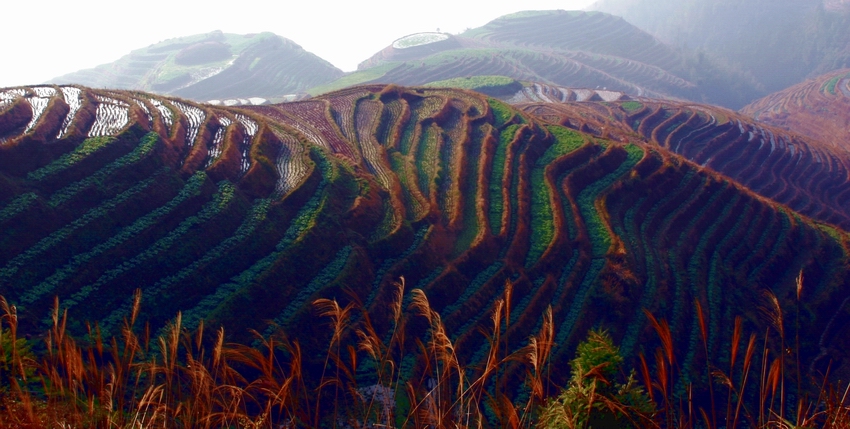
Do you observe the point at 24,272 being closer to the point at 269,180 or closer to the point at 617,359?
the point at 269,180

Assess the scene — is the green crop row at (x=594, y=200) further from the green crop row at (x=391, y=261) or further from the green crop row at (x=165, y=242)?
the green crop row at (x=165, y=242)

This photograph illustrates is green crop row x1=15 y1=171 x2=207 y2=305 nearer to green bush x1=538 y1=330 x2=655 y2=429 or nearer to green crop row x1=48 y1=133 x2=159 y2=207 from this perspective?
green crop row x1=48 y1=133 x2=159 y2=207

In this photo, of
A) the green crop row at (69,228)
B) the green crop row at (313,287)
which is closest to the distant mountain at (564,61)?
the green crop row at (69,228)

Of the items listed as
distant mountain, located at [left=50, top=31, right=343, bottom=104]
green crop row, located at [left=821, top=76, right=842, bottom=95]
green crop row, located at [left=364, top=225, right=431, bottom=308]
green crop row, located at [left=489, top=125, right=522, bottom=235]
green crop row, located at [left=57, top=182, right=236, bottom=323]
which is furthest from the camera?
distant mountain, located at [left=50, top=31, right=343, bottom=104]

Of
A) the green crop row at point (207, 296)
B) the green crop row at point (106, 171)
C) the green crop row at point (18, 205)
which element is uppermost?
the green crop row at point (106, 171)

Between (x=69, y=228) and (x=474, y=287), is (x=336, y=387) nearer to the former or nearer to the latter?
(x=474, y=287)

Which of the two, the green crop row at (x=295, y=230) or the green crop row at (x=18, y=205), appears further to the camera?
the green crop row at (x=295, y=230)

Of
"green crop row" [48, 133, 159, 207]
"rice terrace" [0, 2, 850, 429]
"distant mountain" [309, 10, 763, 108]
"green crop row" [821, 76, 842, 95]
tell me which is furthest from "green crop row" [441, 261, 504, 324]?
"green crop row" [821, 76, 842, 95]
